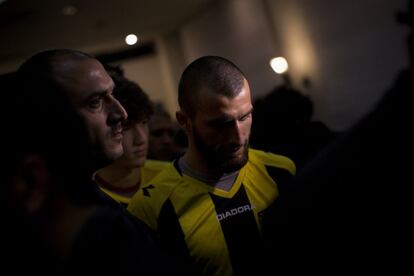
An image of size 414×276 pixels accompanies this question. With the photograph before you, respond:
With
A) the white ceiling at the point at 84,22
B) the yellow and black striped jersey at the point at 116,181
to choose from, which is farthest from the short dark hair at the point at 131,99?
the white ceiling at the point at 84,22

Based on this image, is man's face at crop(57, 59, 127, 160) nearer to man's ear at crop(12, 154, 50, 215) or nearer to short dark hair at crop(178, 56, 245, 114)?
short dark hair at crop(178, 56, 245, 114)

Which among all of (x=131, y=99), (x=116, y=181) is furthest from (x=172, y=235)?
(x=131, y=99)

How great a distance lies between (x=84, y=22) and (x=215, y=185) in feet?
18.2

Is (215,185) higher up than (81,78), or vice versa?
(81,78)

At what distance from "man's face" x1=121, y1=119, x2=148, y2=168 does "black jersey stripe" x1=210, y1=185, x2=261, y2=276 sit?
0.64m

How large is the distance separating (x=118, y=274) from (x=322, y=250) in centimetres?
33

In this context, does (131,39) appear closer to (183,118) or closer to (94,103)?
(183,118)

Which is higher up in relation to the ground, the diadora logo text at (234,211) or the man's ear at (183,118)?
the man's ear at (183,118)

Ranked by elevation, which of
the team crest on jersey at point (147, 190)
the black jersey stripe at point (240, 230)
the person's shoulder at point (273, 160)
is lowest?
the black jersey stripe at point (240, 230)

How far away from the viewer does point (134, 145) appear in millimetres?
1913

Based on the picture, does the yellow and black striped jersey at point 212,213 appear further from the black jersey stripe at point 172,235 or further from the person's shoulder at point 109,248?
the person's shoulder at point 109,248

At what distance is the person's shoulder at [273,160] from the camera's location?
4.80 ft

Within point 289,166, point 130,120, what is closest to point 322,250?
point 289,166

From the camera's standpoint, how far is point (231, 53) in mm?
6672
